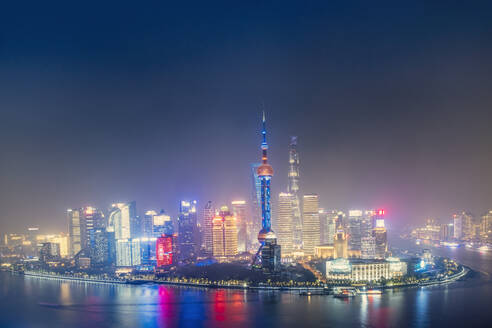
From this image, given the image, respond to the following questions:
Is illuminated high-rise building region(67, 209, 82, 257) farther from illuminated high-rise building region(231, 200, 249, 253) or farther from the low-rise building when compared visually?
the low-rise building

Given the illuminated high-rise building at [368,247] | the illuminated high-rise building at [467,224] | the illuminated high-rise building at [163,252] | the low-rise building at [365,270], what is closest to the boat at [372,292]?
the low-rise building at [365,270]

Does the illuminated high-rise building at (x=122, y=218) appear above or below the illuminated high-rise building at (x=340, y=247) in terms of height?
above

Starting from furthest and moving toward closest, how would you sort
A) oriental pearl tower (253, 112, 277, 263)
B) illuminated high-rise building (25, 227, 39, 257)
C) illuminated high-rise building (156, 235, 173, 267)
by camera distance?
1. illuminated high-rise building (25, 227, 39, 257)
2. oriental pearl tower (253, 112, 277, 263)
3. illuminated high-rise building (156, 235, 173, 267)

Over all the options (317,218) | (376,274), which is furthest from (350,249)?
(376,274)

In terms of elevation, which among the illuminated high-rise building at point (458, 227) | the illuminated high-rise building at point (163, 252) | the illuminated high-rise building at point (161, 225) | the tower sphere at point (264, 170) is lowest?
the illuminated high-rise building at point (458, 227)

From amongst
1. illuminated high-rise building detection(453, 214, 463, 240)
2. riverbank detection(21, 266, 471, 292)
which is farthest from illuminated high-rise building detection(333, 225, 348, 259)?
illuminated high-rise building detection(453, 214, 463, 240)

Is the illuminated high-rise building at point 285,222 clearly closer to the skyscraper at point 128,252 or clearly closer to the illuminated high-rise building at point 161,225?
the illuminated high-rise building at point 161,225
